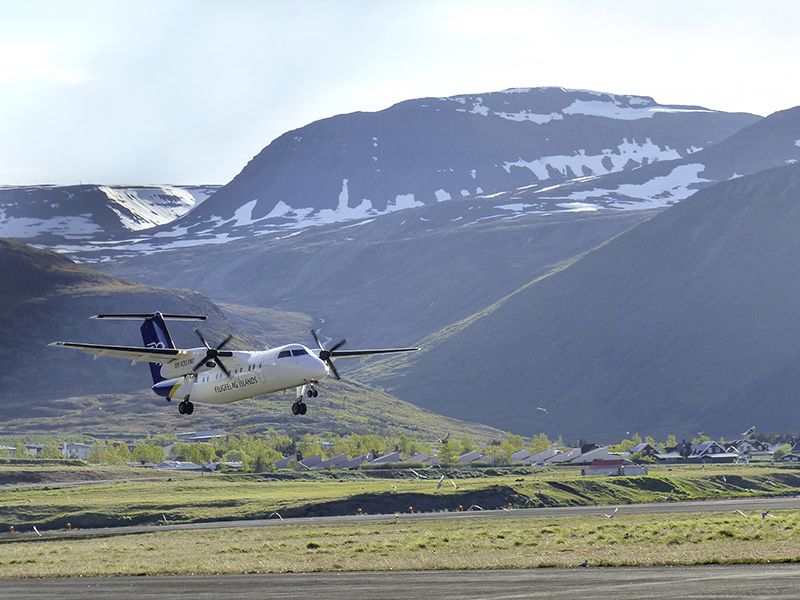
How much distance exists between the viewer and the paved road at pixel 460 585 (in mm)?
49844

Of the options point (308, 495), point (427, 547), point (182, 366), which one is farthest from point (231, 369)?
point (308, 495)

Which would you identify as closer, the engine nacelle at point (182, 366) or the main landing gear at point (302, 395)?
the main landing gear at point (302, 395)

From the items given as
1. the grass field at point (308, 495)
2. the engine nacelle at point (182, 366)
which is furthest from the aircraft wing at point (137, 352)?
the grass field at point (308, 495)

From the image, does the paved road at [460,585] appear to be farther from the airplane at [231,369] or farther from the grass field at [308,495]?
the grass field at [308,495]

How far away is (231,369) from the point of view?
8725 centimetres

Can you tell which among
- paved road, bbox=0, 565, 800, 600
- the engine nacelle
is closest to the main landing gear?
the engine nacelle

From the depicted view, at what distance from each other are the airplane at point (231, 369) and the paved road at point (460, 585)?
18517 mm

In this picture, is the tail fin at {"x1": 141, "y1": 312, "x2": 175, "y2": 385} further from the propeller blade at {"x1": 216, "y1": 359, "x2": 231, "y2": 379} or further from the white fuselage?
the propeller blade at {"x1": 216, "y1": 359, "x2": 231, "y2": 379}

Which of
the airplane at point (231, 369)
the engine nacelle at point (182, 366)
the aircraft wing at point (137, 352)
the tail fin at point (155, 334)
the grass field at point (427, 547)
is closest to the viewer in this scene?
the grass field at point (427, 547)

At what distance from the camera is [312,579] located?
→ 2485 inches

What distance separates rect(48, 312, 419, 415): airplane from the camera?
82.3m

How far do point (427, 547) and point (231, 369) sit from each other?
59.9 ft

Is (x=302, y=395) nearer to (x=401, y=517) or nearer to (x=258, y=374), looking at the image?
(x=258, y=374)

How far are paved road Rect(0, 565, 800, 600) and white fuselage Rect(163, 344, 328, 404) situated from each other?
18193 mm
